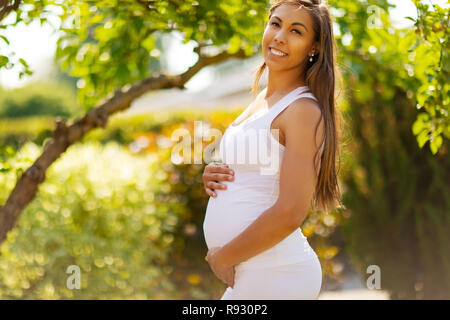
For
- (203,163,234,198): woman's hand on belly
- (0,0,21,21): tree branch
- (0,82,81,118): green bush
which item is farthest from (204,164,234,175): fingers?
(0,82,81,118): green bush

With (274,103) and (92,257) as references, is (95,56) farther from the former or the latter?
(274,103)

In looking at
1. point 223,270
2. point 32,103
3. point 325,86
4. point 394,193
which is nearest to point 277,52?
point 325,86

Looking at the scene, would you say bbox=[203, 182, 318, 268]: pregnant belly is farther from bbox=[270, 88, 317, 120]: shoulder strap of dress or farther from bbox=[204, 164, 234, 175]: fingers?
bbox=[270, 88, 317, 120]: shoulder strap of dress

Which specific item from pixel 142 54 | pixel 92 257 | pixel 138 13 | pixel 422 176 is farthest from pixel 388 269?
pixel 138 13

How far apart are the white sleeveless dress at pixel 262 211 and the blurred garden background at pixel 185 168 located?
66cm

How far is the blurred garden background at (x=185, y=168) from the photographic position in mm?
3219

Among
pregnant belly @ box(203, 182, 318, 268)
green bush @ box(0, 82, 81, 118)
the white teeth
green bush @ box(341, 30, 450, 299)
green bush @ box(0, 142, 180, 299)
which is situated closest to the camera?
pregnant belly @ box(203, 182, 318, 268)

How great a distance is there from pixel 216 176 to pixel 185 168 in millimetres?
4135

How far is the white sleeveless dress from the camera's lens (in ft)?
7.30

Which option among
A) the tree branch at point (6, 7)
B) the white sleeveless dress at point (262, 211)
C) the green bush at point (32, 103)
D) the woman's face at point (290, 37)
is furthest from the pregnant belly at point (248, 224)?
the green bush at point (32, 103)

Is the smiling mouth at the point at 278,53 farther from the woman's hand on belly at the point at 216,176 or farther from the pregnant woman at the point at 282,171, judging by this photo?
the woman's hand on belly at the point at 216,176

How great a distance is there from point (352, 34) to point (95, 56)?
5.07 feet

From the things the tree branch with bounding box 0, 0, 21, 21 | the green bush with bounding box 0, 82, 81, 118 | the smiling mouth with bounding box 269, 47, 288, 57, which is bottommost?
the smiling mouth with bounding box 269, 47, 288, 57
